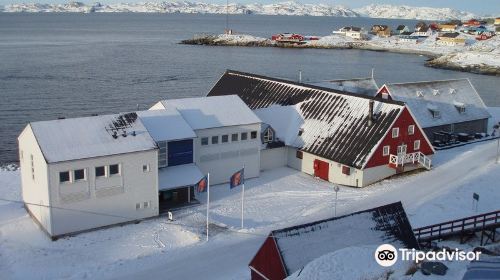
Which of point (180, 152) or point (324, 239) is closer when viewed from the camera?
point (324, 239)

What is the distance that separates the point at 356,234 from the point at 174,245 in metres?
9.93

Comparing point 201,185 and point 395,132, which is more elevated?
point 395,132

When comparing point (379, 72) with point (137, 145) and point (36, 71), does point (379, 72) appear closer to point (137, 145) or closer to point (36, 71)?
point (36, 71)

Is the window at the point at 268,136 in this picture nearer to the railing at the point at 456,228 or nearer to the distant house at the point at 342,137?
the distant house at the point at 342,137

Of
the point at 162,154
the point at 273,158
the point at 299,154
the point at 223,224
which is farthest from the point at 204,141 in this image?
the point at 299,154

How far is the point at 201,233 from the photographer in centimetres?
3092

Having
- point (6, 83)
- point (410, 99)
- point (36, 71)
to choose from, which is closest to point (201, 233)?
point (410, 99)

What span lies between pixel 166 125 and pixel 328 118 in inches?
481

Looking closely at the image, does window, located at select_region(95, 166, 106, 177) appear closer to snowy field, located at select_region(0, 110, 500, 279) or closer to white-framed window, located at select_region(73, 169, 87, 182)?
white-framed window, located at select_region(73, 169, 87, 182)

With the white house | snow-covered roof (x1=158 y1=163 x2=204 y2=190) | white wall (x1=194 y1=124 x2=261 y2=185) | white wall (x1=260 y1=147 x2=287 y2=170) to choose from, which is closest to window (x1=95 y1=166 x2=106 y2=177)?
the white house

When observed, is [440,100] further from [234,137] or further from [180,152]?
[180,152]

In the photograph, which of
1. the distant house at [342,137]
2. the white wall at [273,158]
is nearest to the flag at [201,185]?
the white wall at [273,158]

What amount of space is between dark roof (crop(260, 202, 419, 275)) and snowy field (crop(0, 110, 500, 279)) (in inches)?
102

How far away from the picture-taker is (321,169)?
40.8 metres
